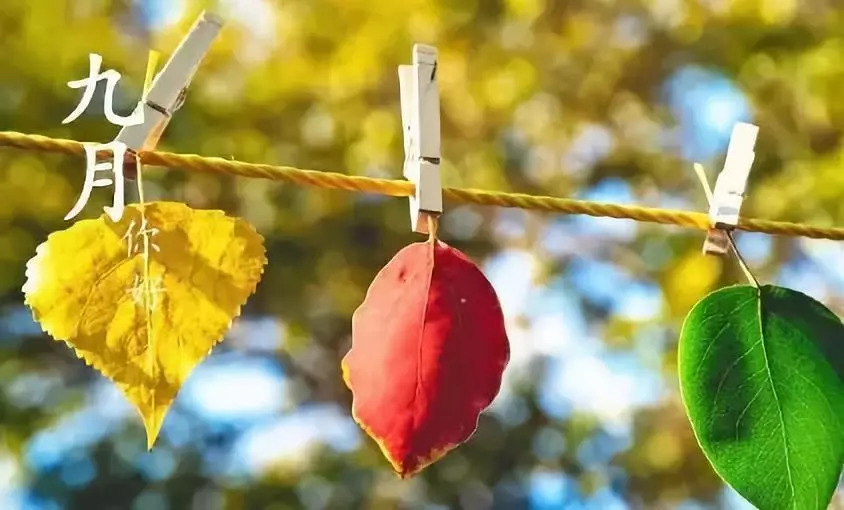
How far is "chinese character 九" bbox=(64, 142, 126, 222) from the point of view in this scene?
0.38 metres

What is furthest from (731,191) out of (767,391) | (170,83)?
(170,83)

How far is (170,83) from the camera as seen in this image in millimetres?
397

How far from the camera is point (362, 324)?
Result: 0.41 m

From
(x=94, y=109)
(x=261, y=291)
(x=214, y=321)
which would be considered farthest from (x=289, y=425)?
(x=214, y=321)

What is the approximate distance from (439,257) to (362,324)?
4 cm

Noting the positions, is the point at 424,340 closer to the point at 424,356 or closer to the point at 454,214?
the point at 424,356

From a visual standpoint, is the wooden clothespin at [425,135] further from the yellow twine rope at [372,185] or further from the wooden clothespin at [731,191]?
the wooden clothespin at [731,191]

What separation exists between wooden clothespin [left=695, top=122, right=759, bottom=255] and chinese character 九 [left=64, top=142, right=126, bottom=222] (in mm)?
253

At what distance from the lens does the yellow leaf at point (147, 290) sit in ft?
1.28

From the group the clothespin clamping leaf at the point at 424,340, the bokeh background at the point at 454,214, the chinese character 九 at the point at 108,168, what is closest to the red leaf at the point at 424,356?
the clothespin clamping leaf at the point at 424,340

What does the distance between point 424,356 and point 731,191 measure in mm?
166

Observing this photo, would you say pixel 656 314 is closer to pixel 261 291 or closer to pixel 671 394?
pixel 671 394

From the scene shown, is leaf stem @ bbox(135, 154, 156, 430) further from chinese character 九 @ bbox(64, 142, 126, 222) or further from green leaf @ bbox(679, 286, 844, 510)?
green leaf @ bbox(679, 286, 844, 510)

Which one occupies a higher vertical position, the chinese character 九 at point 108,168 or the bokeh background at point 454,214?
the chinese character 九 at point 108,168
